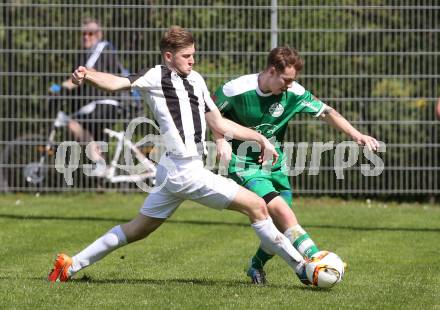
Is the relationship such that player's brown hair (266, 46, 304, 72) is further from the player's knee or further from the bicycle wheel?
the bicycle wheel

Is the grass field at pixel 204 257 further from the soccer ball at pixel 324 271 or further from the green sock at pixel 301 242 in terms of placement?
the green sock at pixel 301 242

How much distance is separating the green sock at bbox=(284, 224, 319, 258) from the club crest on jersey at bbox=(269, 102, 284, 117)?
931mm

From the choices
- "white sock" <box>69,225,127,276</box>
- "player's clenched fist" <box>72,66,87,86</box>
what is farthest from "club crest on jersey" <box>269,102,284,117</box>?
"player's clenched fist" <box>72,66,87,86</box>

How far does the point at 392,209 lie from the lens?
45.9ft

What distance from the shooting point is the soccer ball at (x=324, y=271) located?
723cm

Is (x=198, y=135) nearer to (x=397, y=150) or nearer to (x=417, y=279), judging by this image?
(x=417, y=279)

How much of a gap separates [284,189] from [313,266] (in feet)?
3.85

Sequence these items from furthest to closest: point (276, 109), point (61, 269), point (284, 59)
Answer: point (276, 109) < point (61, 269) < point (284, 59)

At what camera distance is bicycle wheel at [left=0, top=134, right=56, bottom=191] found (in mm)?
14266

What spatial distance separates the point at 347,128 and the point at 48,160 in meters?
7.09

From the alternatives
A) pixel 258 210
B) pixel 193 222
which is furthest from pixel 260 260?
pixel 193 222

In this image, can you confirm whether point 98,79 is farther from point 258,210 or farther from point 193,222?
point 193,222

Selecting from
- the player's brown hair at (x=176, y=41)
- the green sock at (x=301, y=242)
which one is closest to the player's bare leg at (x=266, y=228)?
the green sock at (x=301, y=242)

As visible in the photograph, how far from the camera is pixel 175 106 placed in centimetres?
728
